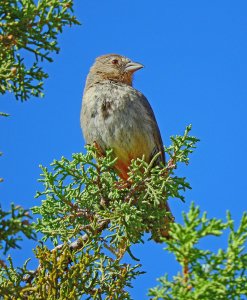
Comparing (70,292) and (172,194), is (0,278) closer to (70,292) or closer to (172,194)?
(70,292)

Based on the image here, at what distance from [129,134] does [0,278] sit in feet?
8.55

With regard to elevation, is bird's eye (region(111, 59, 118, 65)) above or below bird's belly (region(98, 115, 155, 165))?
above

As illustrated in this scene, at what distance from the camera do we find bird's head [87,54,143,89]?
25.9 ft

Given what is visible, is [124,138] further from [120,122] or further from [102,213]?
[102,213]

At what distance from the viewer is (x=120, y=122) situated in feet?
22.3

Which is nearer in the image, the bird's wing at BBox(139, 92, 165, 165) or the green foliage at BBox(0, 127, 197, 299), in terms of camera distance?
the green foliage at BBox(0, 127, 197, 299)

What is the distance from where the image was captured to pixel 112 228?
195 inches

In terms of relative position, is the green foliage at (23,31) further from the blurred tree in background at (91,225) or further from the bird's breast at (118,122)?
the bird's breast at (118,122)

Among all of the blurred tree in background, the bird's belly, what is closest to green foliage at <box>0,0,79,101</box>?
the blurred tree in background

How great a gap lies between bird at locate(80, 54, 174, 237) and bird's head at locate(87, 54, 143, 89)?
35 cm

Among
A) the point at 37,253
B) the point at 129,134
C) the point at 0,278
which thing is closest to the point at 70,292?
the point at 37,253

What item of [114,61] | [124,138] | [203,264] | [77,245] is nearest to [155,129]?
[124,138]

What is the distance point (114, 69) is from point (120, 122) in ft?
4.85

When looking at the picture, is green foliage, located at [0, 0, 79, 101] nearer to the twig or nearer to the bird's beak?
the twig
